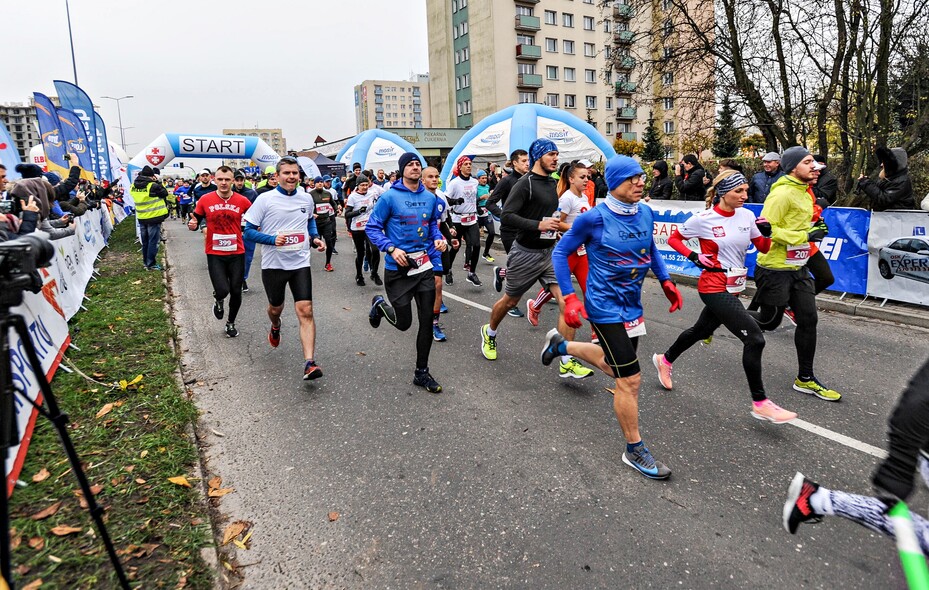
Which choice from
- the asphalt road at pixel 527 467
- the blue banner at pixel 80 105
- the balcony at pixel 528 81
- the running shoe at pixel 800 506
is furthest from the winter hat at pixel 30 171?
the balcony at pixel 528 81

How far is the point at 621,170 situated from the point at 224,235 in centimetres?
494

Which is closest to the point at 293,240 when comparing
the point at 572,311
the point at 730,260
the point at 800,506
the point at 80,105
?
the point at 572,311

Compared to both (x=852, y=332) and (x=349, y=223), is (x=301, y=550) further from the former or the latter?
(x=349, y=223)

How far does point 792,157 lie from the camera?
4547mm

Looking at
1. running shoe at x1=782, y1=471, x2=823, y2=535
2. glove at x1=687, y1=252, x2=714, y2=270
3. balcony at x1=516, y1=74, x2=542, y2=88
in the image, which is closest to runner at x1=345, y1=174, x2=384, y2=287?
glove at x1=687, y1=252, x2=714, y2=270

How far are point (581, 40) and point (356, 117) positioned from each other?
110 m

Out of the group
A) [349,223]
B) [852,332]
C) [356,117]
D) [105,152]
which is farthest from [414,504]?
[356,117]

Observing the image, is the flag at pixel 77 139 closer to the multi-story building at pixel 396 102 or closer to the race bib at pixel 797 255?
the race bib at pixel 797 255

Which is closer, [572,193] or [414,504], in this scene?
[414,504]

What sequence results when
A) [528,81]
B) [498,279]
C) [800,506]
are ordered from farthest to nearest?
[528,81]
[498,279]
[800,506]

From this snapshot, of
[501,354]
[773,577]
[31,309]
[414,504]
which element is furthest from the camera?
[501,354]

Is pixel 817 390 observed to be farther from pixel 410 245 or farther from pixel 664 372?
pixel 410 245

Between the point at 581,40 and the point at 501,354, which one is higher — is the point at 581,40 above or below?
above

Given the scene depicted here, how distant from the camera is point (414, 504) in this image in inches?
125
